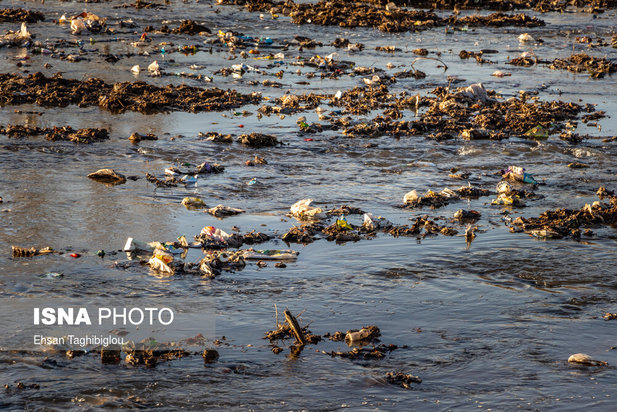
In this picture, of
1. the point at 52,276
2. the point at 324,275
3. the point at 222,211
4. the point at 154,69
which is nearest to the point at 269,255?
the point at 324,275

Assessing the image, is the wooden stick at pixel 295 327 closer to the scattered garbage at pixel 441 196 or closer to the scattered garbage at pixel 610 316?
the scattered garbage at pixel 610 316

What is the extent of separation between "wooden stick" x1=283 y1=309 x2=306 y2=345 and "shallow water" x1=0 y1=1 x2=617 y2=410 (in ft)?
0.32

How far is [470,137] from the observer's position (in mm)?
9836

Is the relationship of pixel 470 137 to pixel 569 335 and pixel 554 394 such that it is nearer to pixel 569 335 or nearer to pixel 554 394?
pixel 569 335

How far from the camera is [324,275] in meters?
6.09

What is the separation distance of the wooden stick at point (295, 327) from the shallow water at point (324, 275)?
0.10 m

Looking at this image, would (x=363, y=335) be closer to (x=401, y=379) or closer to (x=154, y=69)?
(x=401, y=379)

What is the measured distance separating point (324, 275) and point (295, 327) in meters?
1.14

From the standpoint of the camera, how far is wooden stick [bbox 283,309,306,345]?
4980mm

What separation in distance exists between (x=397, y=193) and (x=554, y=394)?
3.67m

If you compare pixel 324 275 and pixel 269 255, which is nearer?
pixel 324 275

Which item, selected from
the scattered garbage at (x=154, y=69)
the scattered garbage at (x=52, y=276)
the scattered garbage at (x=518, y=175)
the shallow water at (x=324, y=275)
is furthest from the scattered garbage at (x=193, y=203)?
the scattered garbage at (x=154, y=69)

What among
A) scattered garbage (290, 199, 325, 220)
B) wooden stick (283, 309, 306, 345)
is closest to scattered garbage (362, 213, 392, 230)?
scattered garbage (290, 199, 325, 220)

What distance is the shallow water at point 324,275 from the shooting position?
4.55m
